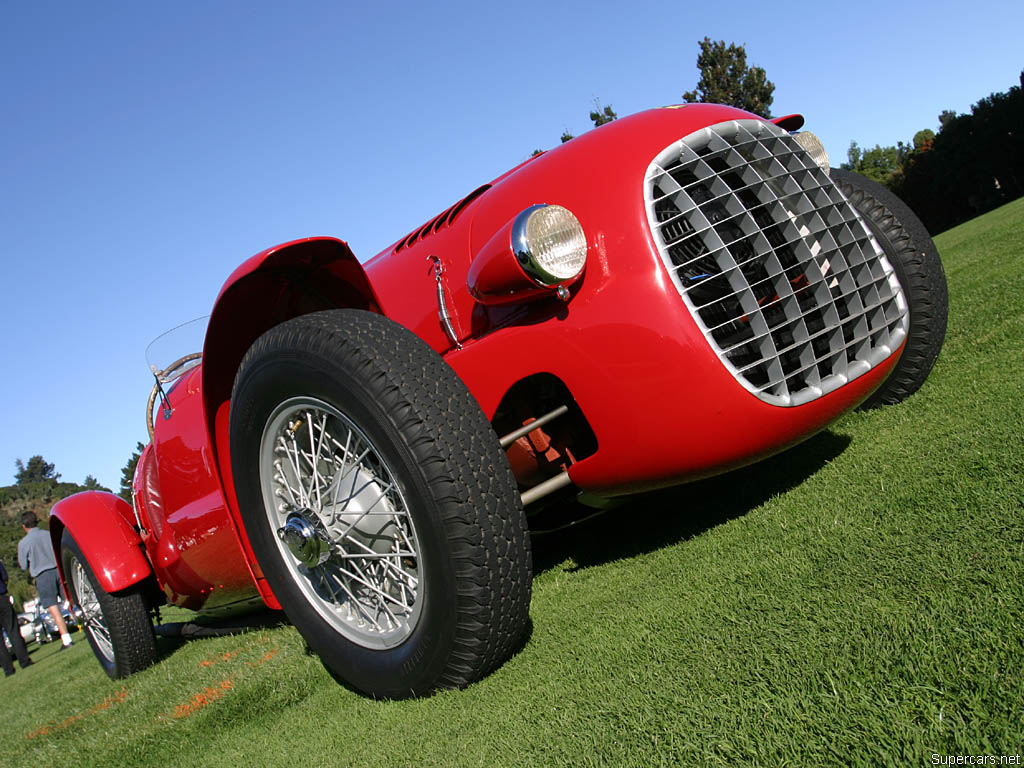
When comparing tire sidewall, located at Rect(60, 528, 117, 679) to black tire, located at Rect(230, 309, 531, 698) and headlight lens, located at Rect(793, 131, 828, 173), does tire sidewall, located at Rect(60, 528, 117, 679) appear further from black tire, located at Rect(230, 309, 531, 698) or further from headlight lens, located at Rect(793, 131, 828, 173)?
headlight lens, located at Rect(793, 131, 828, 173)

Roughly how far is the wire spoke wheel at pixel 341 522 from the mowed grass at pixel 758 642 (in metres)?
0.28

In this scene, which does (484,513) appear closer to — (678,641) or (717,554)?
(678,641)

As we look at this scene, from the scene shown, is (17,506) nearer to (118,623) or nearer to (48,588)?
(48,588)

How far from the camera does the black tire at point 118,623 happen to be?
427cm

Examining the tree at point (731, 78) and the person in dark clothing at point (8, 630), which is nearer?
the person in dark clothing at point (8, 630)

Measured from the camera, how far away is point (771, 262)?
2.15 metres

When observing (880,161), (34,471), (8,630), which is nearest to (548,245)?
(8,630)

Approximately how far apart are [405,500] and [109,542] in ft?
10.6

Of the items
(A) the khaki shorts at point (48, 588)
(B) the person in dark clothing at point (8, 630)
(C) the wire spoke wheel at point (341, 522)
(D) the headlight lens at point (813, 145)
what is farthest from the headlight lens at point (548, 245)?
(A) the khaki shorts at point (48, 588)

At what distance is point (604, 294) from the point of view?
6.87ft

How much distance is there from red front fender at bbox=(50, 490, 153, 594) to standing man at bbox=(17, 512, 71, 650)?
6.06 m

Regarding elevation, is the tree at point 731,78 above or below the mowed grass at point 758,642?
above

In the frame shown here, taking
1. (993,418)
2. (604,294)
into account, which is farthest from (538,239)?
Answer: (993,418)

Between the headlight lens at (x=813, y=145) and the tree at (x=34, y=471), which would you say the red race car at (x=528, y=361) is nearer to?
the headlight lens at (x=813, y=145)
